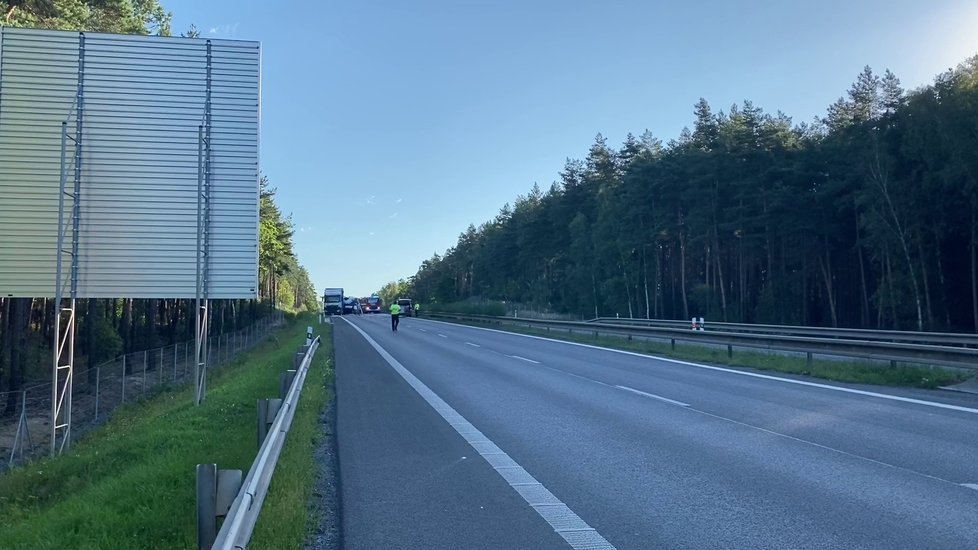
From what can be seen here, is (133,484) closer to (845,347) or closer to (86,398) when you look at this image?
(845,347)

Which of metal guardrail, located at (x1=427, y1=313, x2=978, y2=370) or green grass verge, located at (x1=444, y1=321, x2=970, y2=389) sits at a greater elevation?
metal guardrail, located at (x1=427, y1=313, x2=978, y2=370)

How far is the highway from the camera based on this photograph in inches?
Result: 231

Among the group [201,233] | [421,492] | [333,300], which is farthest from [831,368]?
[333,300]

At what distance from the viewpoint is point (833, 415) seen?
1168 cm

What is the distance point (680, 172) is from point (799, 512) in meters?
56.7

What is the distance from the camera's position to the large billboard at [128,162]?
14539mm

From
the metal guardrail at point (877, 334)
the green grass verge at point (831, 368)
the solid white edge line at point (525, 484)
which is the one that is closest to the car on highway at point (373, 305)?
the metal guardrail at point (877, 334)

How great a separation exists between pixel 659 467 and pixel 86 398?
69.6 feet

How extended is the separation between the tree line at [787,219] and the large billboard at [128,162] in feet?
114

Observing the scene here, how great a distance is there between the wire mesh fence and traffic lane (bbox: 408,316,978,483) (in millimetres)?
12590

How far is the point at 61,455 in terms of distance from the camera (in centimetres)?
1377

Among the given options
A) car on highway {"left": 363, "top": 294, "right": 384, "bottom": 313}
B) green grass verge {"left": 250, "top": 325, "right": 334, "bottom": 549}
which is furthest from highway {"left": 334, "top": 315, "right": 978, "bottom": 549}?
car on highway {"left": 363, "top": 294, "right": 384, "bottom": 313}

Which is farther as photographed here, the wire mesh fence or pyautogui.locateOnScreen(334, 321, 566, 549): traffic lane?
the wire mesh fence

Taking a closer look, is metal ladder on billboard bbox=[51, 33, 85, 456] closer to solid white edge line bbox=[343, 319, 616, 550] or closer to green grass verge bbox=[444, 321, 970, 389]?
solid white edge line bbox=[343, 319, 616, 550]
